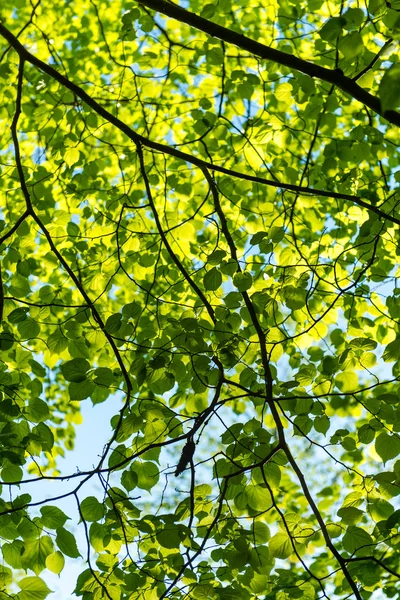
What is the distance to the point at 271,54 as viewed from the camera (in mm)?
2678

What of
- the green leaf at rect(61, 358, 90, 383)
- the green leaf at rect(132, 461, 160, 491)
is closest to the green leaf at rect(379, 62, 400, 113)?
the green leaf at rect(61, 358, 90, 383)

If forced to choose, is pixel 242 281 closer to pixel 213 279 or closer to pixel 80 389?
pixel 213 279

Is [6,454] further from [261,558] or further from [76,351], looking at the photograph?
[261,558]

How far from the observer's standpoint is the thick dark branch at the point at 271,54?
8.36 ft

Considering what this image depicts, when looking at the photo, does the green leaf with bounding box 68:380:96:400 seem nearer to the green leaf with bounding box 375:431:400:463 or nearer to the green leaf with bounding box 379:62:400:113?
the green leaf with bounding box 375:431:400:463

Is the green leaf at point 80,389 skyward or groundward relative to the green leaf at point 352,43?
groundward

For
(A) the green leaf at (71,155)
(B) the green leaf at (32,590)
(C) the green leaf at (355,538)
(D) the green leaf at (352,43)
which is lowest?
(B) the green leaf at (32,590)

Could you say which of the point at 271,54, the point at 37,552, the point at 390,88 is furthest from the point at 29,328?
the point at 390,88

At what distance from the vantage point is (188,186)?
14.4 feet

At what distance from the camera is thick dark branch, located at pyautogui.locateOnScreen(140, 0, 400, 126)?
2547 millimetres

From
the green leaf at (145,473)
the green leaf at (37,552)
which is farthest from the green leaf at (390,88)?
the green leaf at (37,552)

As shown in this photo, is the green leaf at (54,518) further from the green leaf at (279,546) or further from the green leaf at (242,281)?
the green leaf at (242,281)

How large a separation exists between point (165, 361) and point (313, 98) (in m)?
2.32

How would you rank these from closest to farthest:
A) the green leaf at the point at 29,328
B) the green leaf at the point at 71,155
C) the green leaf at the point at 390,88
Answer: the green leaf at the point at 390,88, the green leaf at the point at 29,328, the green leaf at the point at 71,155
